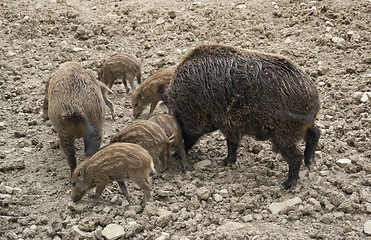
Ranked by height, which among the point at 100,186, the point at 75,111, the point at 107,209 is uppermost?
the point at 75,111

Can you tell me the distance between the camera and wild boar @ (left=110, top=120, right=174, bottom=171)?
4.79 meters

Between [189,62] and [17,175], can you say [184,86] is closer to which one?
[189,62]

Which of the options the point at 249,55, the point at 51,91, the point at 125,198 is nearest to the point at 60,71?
the point at 51,91

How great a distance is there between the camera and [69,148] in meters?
4.78

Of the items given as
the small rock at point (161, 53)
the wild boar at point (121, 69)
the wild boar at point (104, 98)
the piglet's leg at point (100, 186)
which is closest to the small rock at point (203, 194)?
the piglet's leg at point (100, 186)

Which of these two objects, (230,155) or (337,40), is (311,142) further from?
(337,40)

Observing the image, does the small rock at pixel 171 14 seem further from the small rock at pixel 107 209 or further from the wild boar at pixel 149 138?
the small rock at pixel 107 209

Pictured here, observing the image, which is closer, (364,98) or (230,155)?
(230,155)

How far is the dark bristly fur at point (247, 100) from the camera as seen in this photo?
4.46 metres

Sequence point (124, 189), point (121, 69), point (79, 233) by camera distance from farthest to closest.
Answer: point (121, 69) → point (124, 189) → point (79, 233)

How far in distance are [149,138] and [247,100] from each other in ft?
3.19

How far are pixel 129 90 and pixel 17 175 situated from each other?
2.40 meters

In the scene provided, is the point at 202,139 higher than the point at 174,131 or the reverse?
the reverse

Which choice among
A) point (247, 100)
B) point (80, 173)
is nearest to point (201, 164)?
point (247, 100)
